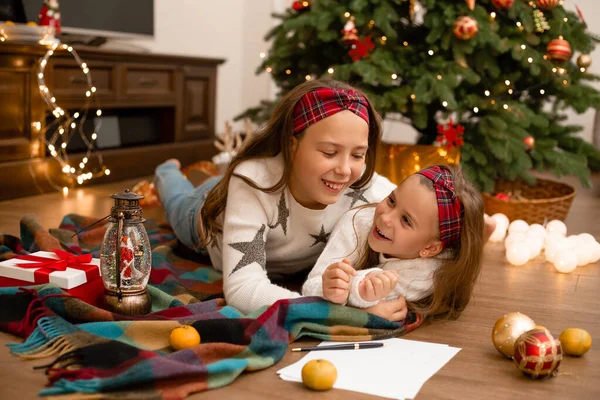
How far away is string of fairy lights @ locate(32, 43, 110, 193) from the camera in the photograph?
307cm

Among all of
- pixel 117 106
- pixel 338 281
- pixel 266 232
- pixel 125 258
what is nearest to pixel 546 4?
pixel 266 232

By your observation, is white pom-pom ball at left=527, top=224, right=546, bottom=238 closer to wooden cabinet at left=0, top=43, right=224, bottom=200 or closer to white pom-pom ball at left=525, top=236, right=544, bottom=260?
white pom-pom ball at left=525, top=236, right=544, bottom=260

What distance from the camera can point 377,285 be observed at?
4.84ft

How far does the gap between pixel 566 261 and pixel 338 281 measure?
1.04 metres

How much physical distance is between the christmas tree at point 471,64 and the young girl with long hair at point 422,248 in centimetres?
118

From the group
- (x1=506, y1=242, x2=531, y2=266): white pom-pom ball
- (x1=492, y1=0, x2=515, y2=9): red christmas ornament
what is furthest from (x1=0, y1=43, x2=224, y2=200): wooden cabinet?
(x1=506, y1=242, x2=531, y2=266): white pom-pom ball

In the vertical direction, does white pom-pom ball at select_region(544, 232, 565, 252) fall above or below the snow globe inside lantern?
below

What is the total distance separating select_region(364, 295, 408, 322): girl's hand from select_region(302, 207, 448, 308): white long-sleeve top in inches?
0.5

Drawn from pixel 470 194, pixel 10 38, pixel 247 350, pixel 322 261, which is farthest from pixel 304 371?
pixel 10 38

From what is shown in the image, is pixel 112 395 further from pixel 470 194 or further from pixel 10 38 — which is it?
pixel 10 38

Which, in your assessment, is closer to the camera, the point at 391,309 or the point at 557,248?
the point at 391,309

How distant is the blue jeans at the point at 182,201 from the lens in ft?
6.68

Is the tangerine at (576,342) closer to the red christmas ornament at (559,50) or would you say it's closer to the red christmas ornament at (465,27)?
the red christmas ornament at (465,27)

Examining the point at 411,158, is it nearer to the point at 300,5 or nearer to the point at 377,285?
the point at 300,5
